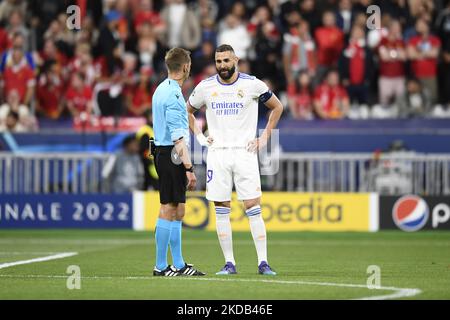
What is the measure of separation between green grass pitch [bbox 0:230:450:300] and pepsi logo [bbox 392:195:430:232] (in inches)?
9.6

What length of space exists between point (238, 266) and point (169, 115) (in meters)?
2.71

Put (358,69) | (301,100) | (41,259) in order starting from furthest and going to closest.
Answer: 1. (358,69)
2. (301,100)
3. (41,259)

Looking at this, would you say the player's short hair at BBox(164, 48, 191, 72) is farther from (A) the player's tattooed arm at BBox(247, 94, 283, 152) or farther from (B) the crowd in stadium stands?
(B) the crowd in stadium stands

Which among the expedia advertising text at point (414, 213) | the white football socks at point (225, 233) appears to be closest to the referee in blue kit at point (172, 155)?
the white football socks at point (225, 233)

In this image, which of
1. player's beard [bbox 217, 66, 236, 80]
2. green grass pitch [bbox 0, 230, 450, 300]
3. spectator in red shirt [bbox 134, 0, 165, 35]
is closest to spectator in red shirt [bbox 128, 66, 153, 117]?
spectator in red shirt [bbox 134, 0, 165, 35]

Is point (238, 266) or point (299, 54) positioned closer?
point (238, 266)

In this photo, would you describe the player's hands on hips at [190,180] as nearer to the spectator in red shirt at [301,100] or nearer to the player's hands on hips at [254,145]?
the player's hands on hips at [254,145]

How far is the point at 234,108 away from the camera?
13469mm

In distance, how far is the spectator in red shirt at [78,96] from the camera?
2536 centimetres

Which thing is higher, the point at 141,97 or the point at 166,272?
the point at 141,97

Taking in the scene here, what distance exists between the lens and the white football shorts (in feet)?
44.3

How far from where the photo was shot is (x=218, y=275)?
13.1 m

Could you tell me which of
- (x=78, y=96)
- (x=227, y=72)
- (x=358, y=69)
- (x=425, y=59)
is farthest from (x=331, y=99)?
(x=227, y=72)

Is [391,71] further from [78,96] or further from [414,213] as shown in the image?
[78,96]
